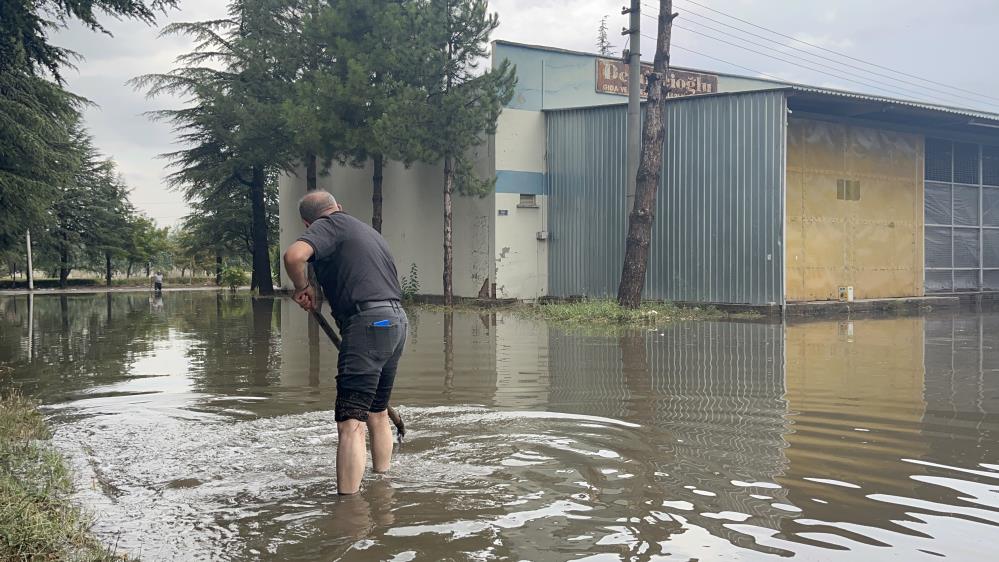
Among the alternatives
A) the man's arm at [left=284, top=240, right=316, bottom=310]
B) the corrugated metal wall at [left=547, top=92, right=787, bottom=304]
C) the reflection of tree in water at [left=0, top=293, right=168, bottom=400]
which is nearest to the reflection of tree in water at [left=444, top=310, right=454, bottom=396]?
the man's arm at [left=284, top=240, right=316, bottom=310]

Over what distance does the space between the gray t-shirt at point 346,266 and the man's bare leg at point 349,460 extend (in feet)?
2.12

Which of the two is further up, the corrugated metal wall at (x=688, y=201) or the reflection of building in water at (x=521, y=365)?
the corrugated metal wall at (x=688, y=201)

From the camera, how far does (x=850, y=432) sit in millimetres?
6352

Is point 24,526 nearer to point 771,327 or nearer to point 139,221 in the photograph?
point 771,327

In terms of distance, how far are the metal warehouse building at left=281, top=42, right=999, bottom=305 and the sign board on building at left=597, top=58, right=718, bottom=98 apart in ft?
0.33

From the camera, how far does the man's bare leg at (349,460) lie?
4.82m

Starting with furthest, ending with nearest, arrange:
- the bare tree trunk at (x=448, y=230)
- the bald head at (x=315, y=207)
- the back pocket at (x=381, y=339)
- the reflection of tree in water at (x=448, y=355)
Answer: the bare tree trunk at (x=448, y=230)
the reflection of tree in water at (x=448, y=355)
the bald head at (x=315, y=207)
the back pocket at (x=381, y=339)

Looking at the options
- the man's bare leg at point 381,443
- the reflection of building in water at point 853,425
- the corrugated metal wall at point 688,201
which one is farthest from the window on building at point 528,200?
the man's bare leg at point 381,443

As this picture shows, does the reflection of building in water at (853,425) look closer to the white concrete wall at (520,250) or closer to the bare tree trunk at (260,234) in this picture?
the white concrete wall at (520,250)

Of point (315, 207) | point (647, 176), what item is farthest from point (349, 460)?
point (647, 176)

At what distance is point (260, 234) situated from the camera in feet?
114

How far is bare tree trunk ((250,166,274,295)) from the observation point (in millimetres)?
34281

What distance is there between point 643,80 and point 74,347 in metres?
19.4

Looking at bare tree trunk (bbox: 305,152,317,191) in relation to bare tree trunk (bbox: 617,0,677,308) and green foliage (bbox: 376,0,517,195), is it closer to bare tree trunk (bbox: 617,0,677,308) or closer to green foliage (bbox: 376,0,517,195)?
green foliage (bbox: 376,0,517,195)
